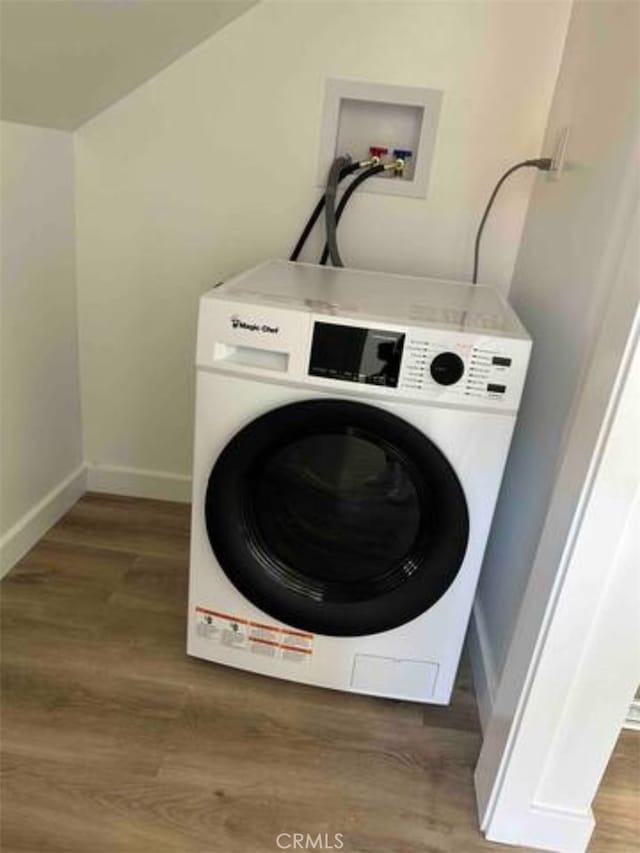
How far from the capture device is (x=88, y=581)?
1.61 metres

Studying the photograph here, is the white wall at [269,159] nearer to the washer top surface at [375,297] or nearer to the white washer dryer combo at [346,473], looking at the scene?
the washer top surface at [375,297]

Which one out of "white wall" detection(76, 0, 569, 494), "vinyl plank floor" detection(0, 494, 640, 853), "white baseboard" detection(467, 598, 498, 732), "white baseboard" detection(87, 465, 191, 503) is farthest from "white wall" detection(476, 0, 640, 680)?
"white baseboard" detection(87, 465, 191, 503)

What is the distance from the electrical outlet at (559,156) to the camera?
133cm

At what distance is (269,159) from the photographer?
5.30 feet

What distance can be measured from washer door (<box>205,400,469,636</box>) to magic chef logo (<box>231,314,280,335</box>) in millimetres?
135

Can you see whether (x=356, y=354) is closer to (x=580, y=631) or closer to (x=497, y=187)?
(x=580, y=631)

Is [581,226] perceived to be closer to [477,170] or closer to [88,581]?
[477,170]

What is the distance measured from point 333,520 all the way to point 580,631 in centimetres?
48

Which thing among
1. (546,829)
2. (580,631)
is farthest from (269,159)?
(546,829)

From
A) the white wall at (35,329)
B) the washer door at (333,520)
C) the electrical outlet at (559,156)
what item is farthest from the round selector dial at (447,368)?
the white wall at (35,329)

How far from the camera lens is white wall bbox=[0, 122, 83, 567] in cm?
146

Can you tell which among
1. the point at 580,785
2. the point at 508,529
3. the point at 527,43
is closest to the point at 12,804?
the point at 580,785

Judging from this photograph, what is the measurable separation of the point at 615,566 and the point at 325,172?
117cm

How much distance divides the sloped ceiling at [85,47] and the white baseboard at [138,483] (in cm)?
97
